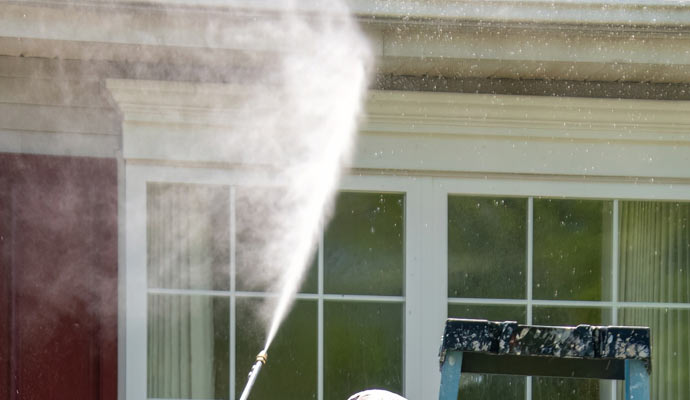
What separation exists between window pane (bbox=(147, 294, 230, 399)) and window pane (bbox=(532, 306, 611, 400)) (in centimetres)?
138

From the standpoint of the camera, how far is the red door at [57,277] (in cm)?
356

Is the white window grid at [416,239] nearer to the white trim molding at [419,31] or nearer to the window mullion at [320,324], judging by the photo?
the window mullion at [320,324]

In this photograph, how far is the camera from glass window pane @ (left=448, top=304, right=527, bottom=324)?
3740 mm

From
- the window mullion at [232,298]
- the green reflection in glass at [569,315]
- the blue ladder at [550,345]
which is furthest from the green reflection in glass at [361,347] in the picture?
the blue ladder at [550,345]

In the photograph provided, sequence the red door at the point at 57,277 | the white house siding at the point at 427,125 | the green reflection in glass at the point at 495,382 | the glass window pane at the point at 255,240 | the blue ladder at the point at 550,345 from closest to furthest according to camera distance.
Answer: the blue ladder at the point at 550,345 → the white house siding at the point at 427,125 → the red door at the point at 57,277 → the glass window pane at the point at 255,240 → the green reflection in glass at the point at 495,382

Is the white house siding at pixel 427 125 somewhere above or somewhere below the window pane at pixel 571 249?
above

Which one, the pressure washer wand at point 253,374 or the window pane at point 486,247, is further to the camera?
the window pane at point 486,247

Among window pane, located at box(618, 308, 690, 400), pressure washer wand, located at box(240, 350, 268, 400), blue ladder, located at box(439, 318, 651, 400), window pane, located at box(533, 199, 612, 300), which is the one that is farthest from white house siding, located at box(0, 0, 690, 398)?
blue ladder, located at box(439, 318, 651, 400)

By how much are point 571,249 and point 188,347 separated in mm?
1749

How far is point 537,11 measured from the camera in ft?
10.7

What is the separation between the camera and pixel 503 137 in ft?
12.1

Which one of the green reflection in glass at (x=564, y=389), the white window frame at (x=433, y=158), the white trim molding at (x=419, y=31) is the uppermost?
the white trim molding at (x=419, y=31)

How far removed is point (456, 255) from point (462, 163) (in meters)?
0.41

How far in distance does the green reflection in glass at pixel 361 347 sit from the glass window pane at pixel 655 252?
3.45 feet
